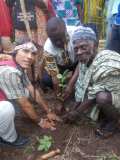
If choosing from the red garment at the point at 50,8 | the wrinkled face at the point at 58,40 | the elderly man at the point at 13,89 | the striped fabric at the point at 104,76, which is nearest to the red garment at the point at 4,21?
the red garment at the point at 50,8

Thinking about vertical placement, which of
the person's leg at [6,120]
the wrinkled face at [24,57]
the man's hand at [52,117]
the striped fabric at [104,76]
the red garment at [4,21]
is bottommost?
the man's hand at [52,117]

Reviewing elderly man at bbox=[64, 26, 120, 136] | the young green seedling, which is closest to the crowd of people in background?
elderly man at bbox=[64, 26, 120, 136]

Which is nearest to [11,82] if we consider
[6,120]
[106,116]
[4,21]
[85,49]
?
[6,120]

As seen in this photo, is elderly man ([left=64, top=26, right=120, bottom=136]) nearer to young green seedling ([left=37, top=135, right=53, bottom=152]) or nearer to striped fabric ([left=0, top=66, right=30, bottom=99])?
young green seedling ([left=37, top=135, right=53, bottom=152])

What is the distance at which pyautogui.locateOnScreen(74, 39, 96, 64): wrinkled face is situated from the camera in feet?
14.1

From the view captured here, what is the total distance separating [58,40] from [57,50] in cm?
23

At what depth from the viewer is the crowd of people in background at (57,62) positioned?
4.24m

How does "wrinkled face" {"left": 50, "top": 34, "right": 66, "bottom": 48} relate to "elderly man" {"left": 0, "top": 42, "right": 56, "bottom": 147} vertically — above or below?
above

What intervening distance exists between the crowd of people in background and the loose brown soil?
84 millimetres

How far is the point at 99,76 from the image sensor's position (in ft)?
14.0

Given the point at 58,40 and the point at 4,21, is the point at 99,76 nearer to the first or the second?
the point at 58,40

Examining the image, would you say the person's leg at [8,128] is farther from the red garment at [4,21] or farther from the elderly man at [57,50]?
the red garment at [4,21]

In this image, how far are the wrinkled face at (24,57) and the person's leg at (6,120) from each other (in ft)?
1.38

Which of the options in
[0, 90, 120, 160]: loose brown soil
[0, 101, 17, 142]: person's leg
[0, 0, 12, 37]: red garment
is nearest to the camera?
[0, 101, 17, 142]: person's leg
